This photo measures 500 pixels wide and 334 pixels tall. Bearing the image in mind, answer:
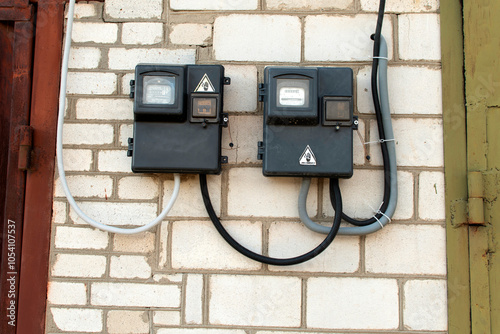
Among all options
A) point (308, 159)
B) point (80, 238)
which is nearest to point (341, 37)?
point (308, 159)

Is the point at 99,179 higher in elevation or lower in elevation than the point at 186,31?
lower

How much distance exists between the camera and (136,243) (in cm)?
139

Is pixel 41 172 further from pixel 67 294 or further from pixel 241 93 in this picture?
pixel 241 93

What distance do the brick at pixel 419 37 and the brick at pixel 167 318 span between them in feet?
4.18

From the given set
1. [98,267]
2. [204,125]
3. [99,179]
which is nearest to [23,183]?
[99,179]

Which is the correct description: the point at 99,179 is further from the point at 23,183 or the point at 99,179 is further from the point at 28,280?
the point at 28,280

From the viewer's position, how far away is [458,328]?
1314 millimetres

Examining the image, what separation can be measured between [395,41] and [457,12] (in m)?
0.25

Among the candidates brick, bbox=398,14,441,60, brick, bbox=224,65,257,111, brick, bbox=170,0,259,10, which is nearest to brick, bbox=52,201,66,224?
brick, bbox=224,65,257,111

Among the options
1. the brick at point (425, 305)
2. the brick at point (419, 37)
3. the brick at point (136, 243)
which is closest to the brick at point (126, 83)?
the brick at point (136, 243)

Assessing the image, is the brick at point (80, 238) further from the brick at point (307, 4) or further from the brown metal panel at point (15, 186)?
the brick at point (307, 4)

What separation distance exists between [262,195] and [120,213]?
53 centimetres

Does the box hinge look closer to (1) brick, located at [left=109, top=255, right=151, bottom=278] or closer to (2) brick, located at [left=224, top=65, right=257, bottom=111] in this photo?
(1) brick, located at [left=109, top=255, right=151, bottom=278]

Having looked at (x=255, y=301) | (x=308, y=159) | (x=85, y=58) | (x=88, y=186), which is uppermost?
(x=85, y=58)
